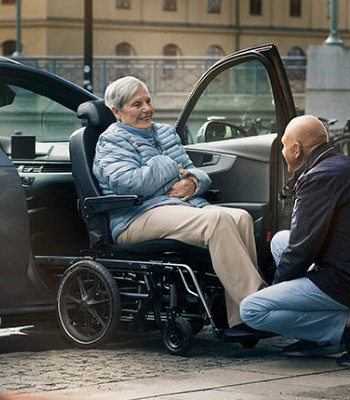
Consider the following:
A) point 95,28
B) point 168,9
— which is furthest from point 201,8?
point 95,28

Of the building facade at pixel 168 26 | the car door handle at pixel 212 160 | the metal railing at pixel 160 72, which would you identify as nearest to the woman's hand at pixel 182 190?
the car door handle at pixel 212 160

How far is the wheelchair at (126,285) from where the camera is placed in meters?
8.23

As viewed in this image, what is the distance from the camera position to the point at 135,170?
8.41m

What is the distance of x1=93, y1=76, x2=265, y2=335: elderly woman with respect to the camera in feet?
26.5

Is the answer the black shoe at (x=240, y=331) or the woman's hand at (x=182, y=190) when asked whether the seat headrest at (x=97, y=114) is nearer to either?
the woman's hand at (x=182, y=190)

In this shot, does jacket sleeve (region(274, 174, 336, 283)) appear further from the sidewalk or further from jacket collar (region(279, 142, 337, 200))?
the sidewalk

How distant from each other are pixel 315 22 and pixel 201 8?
8.22 m

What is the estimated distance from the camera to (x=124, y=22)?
299ft

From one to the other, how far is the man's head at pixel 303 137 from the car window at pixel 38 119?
2.06m

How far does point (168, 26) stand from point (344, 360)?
86.2 m

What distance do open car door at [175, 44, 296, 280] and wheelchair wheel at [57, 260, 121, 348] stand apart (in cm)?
89

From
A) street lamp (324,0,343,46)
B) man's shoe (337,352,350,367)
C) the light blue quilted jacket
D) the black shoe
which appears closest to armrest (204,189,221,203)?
the light blue quilted jacket

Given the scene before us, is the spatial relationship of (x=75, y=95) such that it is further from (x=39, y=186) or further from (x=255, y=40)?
(x=255, y=40)

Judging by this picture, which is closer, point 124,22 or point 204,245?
point 204,245
